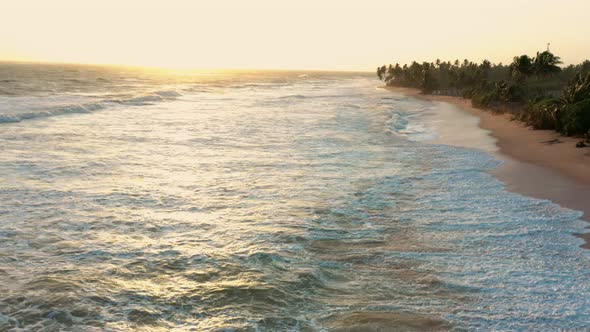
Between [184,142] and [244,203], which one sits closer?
[244,203]

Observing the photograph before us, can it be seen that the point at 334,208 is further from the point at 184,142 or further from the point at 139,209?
the point at 184,142

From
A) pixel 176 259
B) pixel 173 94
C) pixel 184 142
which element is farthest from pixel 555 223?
pixel 173 94

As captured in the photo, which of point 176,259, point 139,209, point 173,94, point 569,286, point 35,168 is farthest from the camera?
point 173,94

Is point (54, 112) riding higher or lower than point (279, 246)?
higher

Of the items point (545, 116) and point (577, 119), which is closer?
point (577, 119)

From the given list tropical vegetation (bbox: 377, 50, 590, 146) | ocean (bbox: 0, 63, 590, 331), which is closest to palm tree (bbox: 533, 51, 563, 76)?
tropical vegetation (bbox: 377, 50, 590, 146)

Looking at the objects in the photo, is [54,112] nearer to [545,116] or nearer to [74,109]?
[74,109]

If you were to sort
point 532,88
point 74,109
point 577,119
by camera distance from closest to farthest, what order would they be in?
point 577,119
point 74,109
point 532,88

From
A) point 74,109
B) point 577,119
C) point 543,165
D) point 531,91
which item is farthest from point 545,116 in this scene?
point 74,109
